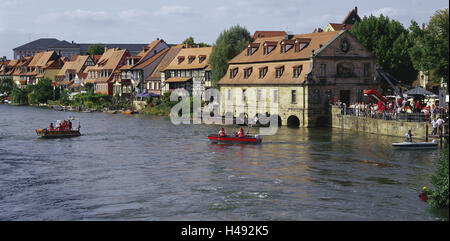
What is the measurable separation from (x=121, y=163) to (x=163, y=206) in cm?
1443

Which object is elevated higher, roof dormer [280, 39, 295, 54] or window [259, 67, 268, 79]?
roof dormer [280, 39, 295, 54]

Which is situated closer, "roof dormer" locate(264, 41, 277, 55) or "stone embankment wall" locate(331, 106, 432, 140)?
"stone embankment wall" locate(331, 106, 432, 140)

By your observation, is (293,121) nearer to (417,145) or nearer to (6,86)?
(417,145)

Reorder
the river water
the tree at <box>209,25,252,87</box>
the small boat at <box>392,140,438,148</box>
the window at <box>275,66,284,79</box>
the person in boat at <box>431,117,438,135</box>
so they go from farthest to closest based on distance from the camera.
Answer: the tree at <box>209,25,252,87</box>
the window at <box>275,66,284,79</box>
the person in boat at <box>431,117,438,135</box>
the small boat at <box>392,140,438,148</box>
the river water

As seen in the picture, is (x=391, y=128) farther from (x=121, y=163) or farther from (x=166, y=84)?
(x=166, y=84)

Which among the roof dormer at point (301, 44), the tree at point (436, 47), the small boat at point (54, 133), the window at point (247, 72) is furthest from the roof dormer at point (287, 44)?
the small boat at point (54, 133)

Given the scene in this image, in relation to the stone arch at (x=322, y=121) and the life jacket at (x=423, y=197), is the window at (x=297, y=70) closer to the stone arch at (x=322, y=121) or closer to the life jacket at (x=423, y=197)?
the stone arch at (x=322, y=121)

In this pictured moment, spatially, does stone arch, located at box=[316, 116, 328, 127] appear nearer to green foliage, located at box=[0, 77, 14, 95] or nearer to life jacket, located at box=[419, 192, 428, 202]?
life jacket, located at box=[419, 192, 428, 202]

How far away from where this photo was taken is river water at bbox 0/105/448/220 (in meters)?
27.0

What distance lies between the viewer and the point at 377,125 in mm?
57438

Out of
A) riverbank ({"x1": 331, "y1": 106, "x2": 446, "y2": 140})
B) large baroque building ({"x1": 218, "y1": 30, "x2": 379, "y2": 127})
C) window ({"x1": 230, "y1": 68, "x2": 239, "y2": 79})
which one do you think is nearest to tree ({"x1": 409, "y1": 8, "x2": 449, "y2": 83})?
riverbank ({"x1": 331, "y1": 106, "x2": 446, "y2": 140})

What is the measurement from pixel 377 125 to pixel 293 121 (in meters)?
14.6

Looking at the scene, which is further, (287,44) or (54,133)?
(287,44)

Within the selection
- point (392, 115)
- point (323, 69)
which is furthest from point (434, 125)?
point (323, 69)
